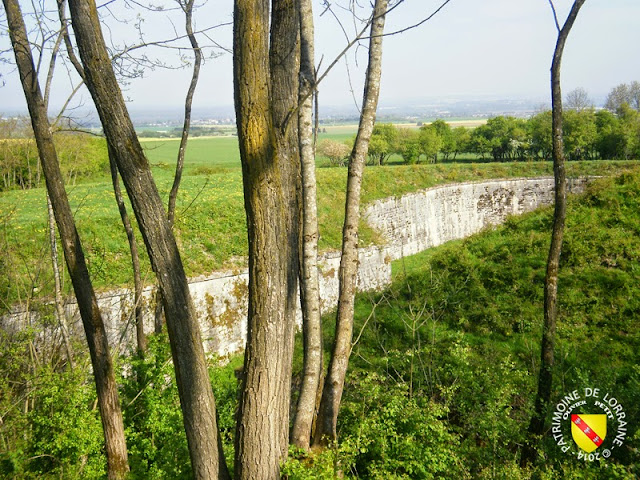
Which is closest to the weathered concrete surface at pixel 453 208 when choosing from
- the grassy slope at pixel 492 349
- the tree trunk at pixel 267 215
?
the grassy slope at pixel 492 349

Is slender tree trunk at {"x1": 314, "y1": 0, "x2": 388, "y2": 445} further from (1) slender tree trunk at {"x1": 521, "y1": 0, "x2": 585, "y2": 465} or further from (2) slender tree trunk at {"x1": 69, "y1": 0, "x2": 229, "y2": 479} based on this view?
(1) slender tree trunk at {"x1": 521, "y1": 0, "x2": 585, "y2": 465}

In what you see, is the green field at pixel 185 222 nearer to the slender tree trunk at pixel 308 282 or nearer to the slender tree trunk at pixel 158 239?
the slender tree trunk at pixel 308 282

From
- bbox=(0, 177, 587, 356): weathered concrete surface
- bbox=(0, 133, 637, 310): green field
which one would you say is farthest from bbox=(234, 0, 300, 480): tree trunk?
bbox=(0, 177, 587, 356): weathered concrete surface

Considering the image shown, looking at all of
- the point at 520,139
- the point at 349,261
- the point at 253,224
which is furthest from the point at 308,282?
the point at 520,139

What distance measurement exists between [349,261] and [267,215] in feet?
7.55

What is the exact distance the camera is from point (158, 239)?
3.42 metres

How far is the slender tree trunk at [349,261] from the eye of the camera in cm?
518

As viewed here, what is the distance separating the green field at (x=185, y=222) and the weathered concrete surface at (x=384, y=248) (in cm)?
46

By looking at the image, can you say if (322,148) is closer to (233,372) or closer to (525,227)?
(525,227)

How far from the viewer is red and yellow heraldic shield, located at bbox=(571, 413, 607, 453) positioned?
→ 226 inches

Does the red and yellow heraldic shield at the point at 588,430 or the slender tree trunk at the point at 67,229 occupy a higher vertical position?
the slender tree trunk at the point at 67,229

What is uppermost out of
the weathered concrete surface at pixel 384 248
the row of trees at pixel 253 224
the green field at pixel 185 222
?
the row of trees at pixel 253 224

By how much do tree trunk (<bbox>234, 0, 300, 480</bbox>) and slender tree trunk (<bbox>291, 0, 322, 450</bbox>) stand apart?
1179 mm

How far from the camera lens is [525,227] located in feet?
55.5
